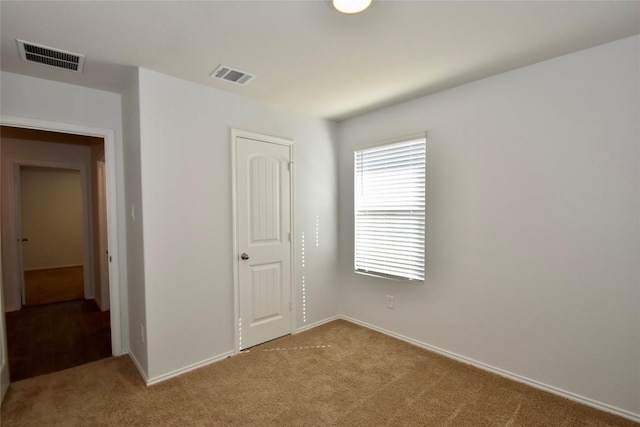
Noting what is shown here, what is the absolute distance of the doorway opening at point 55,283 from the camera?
3061mm

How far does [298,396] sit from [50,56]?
3.09m

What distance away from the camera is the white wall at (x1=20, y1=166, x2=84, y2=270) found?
6.95m

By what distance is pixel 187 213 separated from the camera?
2658mm

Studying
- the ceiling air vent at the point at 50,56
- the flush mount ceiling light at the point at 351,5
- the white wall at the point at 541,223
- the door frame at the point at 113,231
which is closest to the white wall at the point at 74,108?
the door frame at the point at 113,231

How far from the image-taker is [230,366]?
2748 millimetres

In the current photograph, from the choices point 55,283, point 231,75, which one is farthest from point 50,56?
point 55,283

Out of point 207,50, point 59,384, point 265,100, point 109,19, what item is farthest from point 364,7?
point 59,384

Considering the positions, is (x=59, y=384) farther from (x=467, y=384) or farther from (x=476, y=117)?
A: (x=476, y=117)

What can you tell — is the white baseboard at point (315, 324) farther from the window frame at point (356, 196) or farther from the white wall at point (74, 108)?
the white wall at point (74, 108)

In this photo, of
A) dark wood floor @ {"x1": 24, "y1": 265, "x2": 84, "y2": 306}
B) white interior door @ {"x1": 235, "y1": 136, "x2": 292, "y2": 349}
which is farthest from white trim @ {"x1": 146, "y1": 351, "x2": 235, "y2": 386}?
dark wood floor @ {"x1": 24, "y1": 265, "x2": 84, "y2": 306}

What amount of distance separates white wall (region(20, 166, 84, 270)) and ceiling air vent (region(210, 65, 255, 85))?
21.3 ft

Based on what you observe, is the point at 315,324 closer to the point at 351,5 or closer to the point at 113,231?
the point at 113,231

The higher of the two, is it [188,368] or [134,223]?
[134,223]

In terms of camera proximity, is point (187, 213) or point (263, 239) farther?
point (263, 239)
